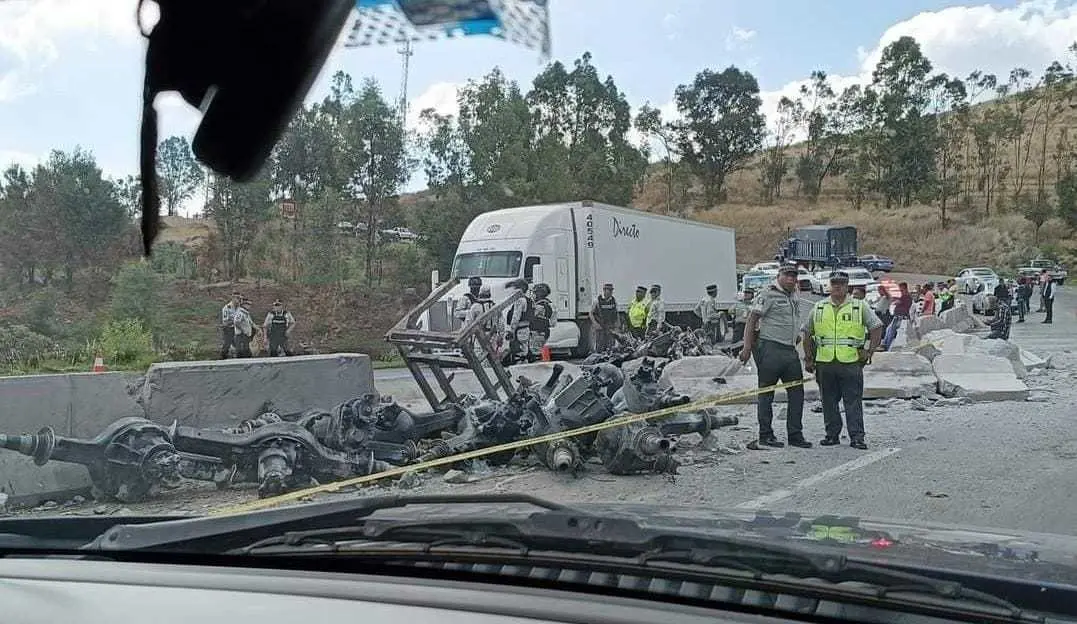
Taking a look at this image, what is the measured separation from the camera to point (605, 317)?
19.7 feet

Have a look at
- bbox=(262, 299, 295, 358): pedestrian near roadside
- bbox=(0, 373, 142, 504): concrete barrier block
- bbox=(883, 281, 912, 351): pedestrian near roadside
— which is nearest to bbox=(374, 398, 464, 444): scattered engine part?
bbox=(262, 299, 295, 358): pedestrian near roadside

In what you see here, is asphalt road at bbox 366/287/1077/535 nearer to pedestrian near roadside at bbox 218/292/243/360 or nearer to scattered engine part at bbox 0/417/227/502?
scattered engine part at bbox 0/417/227/502

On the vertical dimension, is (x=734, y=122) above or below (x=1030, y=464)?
above

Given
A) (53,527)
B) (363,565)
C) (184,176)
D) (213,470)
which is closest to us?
(363,565)

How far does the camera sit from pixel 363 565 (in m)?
1.74

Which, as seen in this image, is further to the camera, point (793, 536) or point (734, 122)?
point (734, 122)

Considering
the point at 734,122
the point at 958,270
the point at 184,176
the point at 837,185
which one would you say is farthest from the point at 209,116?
the point at 958,270

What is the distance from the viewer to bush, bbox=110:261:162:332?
14.4 feet

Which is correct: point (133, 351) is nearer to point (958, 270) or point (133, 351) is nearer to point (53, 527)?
point (53, 527)

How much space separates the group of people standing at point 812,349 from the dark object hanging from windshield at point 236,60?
2874 millimetres

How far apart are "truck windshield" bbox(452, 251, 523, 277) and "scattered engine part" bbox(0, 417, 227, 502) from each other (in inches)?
66.3

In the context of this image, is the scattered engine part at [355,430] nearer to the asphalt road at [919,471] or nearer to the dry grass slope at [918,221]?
the asphalt road at [919,471]

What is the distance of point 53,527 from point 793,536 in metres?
1.71

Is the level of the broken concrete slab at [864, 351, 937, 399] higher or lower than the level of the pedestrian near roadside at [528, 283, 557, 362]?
lower
